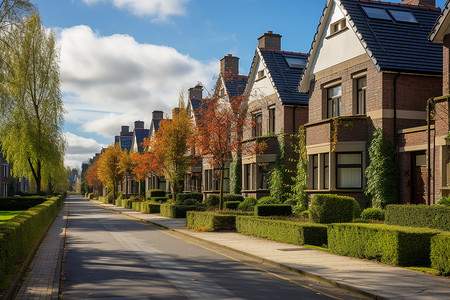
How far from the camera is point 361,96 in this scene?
23016mm

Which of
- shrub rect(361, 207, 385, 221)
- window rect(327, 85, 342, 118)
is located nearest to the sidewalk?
shrub rect(361, 207, 385, 221)

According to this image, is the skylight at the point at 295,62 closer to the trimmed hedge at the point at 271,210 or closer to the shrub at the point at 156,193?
the trimmed hedge at the point at 271,210

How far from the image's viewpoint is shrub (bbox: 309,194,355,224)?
17219 mm

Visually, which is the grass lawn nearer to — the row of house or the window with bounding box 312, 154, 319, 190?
the window with bounding box 312, 154, 319, 190

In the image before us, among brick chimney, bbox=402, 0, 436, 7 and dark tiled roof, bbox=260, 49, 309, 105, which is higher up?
brick chimney, bbox=402, 0, 436, 7

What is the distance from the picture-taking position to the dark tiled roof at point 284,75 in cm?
3053

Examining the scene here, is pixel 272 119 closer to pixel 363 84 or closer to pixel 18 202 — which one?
pixel 363 84

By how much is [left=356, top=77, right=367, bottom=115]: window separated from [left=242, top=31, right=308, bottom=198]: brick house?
23.4 ft

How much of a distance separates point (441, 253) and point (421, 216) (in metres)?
4.48

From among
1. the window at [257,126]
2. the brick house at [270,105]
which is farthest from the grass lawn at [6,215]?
the window at [257,126]

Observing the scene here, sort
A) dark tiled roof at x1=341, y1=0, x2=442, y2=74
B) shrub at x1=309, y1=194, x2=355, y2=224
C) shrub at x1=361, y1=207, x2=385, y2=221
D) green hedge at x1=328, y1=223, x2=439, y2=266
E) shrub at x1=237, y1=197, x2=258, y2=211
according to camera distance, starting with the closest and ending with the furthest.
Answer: green hedge at x1=328, y1=223, x2=439, y2=266 → shrub at x1=309, y1=194, x2=355, y2=224 → shrub at x1=361, y1=207, x2=385, y2=221 → dark tiled roof at x1=341, y1=0, x2=442, y2=74 → shrub at x1=237, y1=197, x2=258, y2=211

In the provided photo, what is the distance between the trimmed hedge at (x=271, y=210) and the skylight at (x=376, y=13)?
10202 millimetres

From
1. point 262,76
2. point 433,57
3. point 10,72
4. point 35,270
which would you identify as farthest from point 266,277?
point 262,76

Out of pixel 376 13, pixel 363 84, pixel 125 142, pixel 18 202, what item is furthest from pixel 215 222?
pixel 125 142
